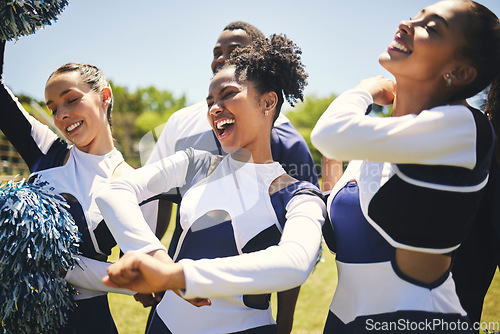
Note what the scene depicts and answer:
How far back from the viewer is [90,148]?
206 centimetres

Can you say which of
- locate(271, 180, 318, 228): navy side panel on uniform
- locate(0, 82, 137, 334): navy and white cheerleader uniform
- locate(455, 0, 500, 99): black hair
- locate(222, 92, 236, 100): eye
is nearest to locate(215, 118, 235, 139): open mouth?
locate(222, 92, 236, 100): eye

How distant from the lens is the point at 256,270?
Answer: 1.16 m

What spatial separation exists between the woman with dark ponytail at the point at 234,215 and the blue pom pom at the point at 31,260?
0.38 metres

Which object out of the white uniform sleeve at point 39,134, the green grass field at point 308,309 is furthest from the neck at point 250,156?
the green grass field at point 308,309

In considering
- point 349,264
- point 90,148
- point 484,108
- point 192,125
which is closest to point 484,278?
point 349,264

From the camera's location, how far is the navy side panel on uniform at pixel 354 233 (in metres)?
1.41

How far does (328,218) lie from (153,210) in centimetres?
96

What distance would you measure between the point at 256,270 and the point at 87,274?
1009 mm

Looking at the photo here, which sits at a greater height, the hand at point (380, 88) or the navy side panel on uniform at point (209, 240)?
the hand at point (380, 88)

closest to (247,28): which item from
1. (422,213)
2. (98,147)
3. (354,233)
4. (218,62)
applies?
(218,62)

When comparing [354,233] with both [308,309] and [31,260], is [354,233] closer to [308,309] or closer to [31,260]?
[31,260]

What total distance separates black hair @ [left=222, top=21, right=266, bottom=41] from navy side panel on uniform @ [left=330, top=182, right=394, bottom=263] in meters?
1.70

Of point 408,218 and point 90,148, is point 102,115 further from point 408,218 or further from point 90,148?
A: point 408,218

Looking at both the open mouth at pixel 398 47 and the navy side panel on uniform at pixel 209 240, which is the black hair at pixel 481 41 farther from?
the navy side panel on uniform at pixel 209 240
